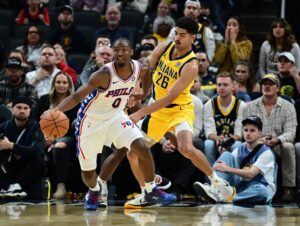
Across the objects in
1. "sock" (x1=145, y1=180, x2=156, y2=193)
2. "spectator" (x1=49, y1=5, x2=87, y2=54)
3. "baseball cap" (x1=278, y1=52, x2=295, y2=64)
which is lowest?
"sock" (x1=145, y1=180, x2=156, y2=193)

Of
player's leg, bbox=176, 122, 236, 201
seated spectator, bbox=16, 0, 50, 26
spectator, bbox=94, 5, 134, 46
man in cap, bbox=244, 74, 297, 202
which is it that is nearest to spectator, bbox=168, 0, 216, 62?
spectator, bbox=94, 5, 134, 46

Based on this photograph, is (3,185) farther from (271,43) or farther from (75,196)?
(271,43)

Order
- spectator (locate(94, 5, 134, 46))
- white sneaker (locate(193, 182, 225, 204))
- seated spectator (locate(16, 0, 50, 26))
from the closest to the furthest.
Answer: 1. white sneaker (locate(193, 182, 225, 204))
2. spectator (locate(94, 5, 134, 46))
3. seated spectator (locate(16, 0, 50, 26))

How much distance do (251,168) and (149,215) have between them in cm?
194

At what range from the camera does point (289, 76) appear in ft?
39.7

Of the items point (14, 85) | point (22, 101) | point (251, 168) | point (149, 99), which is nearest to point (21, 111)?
point (22, 101)

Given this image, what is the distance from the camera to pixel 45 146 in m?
11.4

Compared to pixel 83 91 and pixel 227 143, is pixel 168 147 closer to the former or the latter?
pixel 227 143

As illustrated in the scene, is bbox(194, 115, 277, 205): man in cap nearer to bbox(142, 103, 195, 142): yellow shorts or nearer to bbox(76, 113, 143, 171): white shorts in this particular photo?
bbox(142, 103, 195, 142): yellow shorts

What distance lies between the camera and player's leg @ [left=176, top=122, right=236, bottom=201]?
30.7 ft

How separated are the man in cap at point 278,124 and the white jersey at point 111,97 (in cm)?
254

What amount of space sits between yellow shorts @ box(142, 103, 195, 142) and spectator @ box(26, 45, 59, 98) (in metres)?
3.21

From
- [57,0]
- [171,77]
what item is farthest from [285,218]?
[57,0]

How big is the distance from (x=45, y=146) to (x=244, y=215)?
11.3 ft
